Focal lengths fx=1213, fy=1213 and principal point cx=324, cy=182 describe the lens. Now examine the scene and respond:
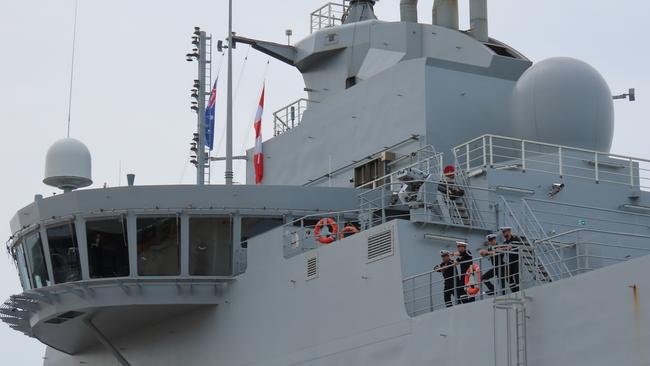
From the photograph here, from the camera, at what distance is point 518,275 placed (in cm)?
1670

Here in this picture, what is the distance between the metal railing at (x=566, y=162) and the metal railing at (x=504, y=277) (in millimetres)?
1844

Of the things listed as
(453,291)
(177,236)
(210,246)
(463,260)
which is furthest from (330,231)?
(463,260)

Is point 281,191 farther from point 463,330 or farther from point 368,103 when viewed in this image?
point 463,330

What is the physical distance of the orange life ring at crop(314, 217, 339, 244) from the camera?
66.0 feet

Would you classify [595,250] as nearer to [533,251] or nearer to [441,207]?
[441,207]

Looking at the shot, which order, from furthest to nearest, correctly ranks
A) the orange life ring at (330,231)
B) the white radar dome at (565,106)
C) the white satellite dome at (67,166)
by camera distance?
the white satellite dome at (67,166) < the white radar dome at (565,106) < the orange life ring at (330,231)

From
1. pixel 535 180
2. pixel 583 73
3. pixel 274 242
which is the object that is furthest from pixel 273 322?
pixel 583 73

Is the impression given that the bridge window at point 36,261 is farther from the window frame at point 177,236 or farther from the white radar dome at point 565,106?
the white radar dome at point 565,106

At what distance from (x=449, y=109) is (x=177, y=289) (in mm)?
6468

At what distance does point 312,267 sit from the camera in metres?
20.0

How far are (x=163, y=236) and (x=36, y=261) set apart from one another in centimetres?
303

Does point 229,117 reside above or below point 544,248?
above

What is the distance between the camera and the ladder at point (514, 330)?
1555cm

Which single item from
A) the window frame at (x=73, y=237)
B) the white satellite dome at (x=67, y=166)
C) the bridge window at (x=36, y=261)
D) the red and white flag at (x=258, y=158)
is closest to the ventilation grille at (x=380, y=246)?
the window frame at (x=73, y=237)
